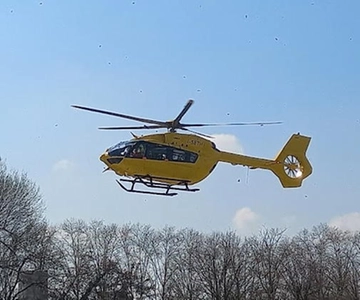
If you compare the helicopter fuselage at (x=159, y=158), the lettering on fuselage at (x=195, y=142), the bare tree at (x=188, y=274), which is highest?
the bare tree at (x=188, y=274)

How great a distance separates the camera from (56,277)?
154ft

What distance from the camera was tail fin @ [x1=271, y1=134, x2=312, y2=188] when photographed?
24109mm

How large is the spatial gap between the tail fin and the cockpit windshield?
5844 mm

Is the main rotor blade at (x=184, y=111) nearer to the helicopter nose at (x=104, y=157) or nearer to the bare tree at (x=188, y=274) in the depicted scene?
the helicopter nose at (x=104, y=157)

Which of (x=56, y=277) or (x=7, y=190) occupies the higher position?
(x=7, y=190)

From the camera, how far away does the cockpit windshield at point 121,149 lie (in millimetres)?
20812

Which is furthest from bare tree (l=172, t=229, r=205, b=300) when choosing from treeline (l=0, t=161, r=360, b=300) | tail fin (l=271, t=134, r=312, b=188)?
tail fin (l=271, t=134, r=312, b=188)

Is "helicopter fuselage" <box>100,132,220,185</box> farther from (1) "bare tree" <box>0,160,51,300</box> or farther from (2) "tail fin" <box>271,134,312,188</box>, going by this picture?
(1) "bare tree" <box>0,160,51,300</box>

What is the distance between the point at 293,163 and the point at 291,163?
0.34ft

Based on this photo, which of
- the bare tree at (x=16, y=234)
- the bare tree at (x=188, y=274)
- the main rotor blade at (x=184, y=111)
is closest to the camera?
the main rotor blade at (x=184, y=111)

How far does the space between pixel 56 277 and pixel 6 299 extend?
431 centimetres

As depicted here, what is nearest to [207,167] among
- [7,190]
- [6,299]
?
[7,190]

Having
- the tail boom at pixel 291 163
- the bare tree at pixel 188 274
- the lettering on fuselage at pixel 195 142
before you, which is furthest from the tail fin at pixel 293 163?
the bare tree at pixel 188 274

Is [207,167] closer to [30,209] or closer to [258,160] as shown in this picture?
[258,160]
